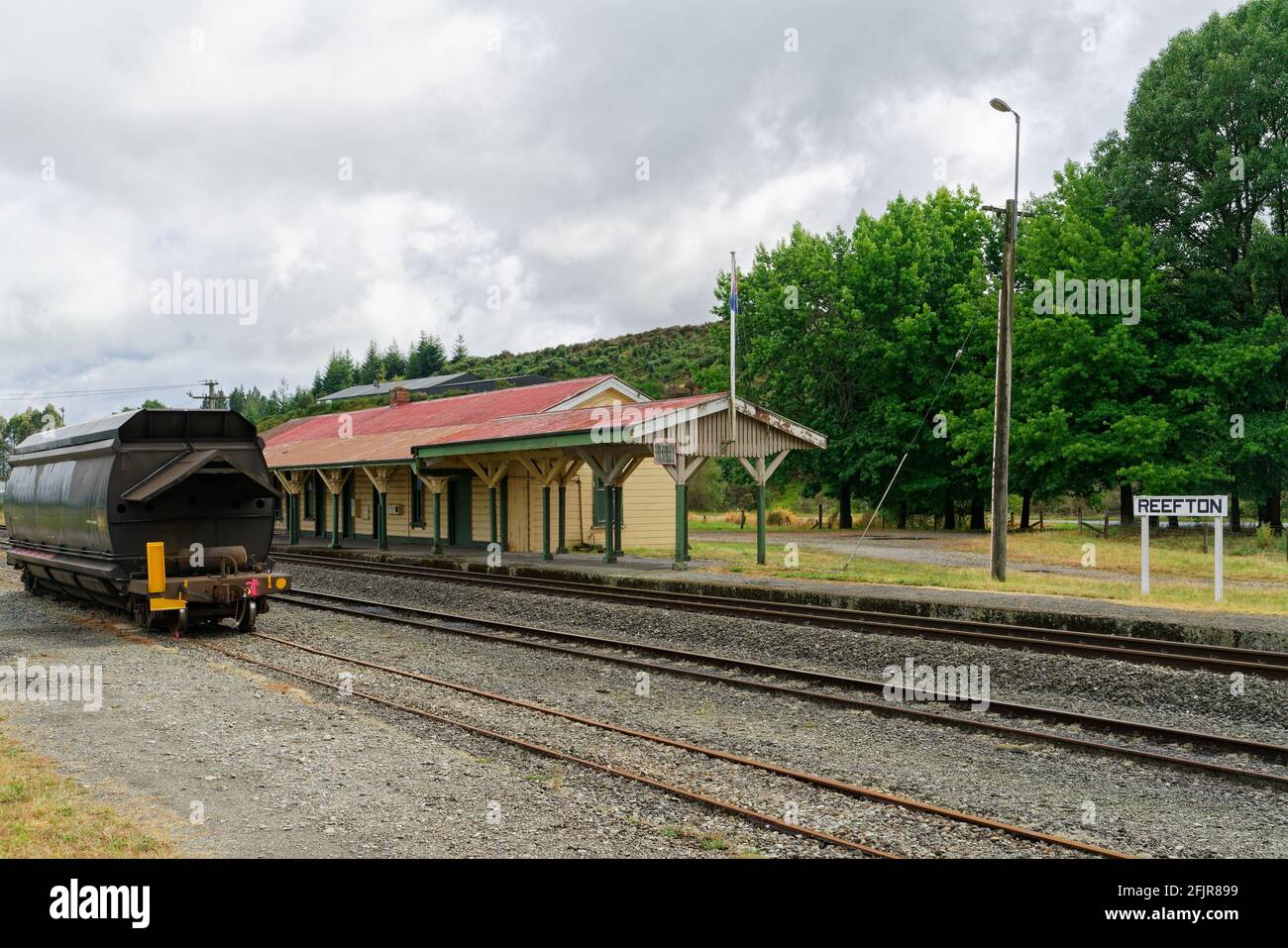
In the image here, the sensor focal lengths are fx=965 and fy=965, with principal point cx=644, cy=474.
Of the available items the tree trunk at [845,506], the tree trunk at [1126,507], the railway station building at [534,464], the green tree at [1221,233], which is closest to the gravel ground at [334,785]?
the railway station building at [534,464]

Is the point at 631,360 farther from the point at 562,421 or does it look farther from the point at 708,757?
the point at 708,757

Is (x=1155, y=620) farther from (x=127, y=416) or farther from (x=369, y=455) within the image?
(x=369, y=455)

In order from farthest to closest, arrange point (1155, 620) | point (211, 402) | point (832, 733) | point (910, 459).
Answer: point (910, 459) → point (211, 402) → point (1155, 620) → point (832, 733)

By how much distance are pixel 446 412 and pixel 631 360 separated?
3051 inches

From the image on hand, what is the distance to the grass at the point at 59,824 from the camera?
5617mm

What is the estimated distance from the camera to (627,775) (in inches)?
293

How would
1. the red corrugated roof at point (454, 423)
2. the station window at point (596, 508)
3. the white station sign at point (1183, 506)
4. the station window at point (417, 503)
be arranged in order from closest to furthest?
the white station sign at point (1183, 506) < the red corrugated roof at point (454, 423) < the station window at point (596, 508) < the station window at point (417, 503)

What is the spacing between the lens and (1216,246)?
33.1 metres

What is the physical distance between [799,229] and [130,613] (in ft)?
124

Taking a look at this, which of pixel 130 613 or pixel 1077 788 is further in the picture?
pixel 130 613

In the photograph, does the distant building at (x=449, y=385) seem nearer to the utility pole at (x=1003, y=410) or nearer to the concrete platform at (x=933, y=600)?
the concrete platform at (x=933, y=600)

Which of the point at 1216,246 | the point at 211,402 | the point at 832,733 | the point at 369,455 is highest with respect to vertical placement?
the point at 1216,246

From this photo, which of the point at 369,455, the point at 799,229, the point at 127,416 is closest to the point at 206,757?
the point at 127,416

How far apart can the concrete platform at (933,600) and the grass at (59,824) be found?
11.8 m
